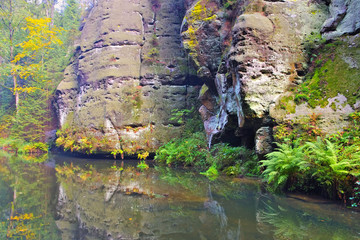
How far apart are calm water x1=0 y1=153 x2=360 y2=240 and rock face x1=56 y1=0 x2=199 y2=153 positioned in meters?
8.17

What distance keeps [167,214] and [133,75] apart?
1276 centimetres

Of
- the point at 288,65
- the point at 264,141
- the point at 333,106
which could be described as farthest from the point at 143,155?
the point at 333,106

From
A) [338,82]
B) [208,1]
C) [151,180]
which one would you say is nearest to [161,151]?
[151,180]

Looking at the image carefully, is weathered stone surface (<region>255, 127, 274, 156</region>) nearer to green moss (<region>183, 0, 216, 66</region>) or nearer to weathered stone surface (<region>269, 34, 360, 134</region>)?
weathered stone surface (<region>269, 34, 360, 134</region>)

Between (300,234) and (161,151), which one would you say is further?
(161,151)

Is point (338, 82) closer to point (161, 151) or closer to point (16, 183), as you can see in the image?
point (161, 151)

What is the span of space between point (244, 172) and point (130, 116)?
8.71 m

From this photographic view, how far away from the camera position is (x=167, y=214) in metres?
4.64

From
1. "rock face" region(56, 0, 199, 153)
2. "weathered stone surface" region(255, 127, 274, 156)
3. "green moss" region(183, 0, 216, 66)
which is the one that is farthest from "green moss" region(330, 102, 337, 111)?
"rock face" region(56, 0, 199, 153)

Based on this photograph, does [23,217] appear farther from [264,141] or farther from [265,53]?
[265,53]

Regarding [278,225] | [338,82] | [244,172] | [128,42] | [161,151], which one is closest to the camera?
[278,225]

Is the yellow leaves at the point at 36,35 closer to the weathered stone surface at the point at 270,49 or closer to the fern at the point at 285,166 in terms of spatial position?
the weathered stone surface at the point at 270,49

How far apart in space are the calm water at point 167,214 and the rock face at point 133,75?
817cm

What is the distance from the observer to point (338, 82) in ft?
22.8
